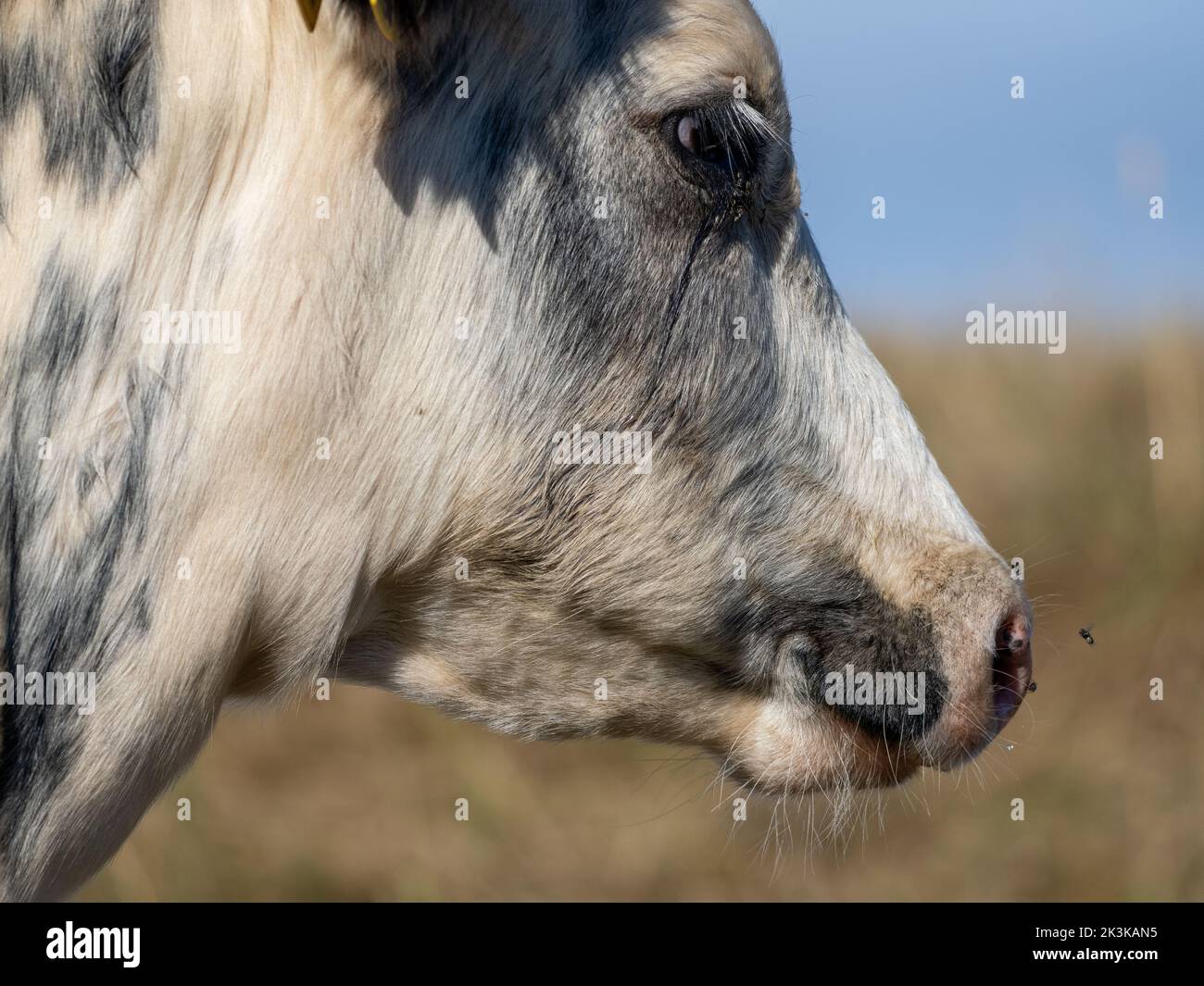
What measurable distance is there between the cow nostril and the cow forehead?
1.03 meters

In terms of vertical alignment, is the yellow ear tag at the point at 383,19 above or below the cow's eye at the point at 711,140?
above

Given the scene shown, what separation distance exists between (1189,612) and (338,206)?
16.2 feet

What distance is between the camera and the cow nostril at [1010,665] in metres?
2.26

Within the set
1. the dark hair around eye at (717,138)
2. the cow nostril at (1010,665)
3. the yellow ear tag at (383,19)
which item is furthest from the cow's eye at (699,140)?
the cow nostril at (1010,665)

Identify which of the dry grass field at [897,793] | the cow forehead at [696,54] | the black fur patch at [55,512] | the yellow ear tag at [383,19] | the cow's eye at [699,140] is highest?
the cow forehead at [696,54]

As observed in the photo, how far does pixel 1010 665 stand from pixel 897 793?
2.61m

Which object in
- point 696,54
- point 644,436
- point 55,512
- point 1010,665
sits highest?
point 696,54

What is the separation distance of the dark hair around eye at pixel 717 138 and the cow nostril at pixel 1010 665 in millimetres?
920

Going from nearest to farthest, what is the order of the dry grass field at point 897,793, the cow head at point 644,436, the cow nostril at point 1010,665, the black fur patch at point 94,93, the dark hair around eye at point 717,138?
the black fur patch at point 94,93 → the cow head at point 644,436 → the dark hair around eye at point 717,138 → the cow nostril at point 1010,665 → the dry grass field at point 897,793

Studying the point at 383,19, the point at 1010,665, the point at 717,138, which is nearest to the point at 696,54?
the point at 717,138

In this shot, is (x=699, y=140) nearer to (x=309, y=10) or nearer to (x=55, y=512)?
(x=309, y=10)

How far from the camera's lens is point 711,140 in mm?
2064

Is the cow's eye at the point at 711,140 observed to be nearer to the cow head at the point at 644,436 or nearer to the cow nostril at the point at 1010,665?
the cow head at the point at 644,436
